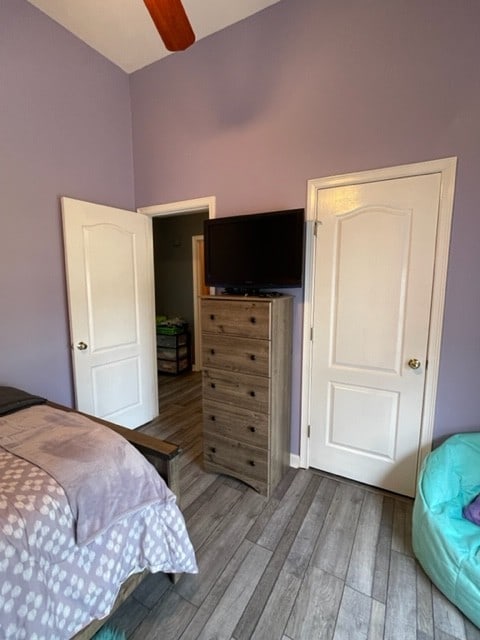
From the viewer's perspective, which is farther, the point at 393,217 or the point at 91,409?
the point at 91,409

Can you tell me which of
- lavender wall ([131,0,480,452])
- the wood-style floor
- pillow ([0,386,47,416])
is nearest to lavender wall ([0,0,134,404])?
pillow ([0,386,47,416])

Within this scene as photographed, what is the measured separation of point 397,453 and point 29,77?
3563 mm

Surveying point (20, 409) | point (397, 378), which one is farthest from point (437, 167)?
point (20, 409)

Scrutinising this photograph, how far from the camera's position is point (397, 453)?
2020 mm

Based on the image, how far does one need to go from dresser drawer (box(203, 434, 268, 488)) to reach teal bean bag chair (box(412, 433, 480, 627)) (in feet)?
2.96

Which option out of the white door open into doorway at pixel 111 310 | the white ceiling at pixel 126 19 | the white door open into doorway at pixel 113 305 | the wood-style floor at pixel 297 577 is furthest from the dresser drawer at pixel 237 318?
the white ceiling at pixel 126 19

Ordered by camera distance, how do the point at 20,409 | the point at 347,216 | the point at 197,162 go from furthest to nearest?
the point at 197,162 < the point at 347,216 < the point at 20,409

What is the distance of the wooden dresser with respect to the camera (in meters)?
1.96

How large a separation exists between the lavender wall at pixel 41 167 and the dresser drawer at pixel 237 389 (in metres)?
1.22

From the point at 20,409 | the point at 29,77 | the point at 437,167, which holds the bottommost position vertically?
the point at 20,409

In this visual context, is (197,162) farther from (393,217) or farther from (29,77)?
(393,217)

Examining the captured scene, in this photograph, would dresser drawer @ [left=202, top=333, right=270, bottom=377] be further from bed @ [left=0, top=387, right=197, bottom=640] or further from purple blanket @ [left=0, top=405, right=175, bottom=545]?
purple blanket @ [left=0, top=405, right=175, bottom=545]

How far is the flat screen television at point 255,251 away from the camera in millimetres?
1955

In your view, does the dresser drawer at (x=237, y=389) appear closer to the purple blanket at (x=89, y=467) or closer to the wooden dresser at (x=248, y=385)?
the wooden dresser at (x=248, y=385)
